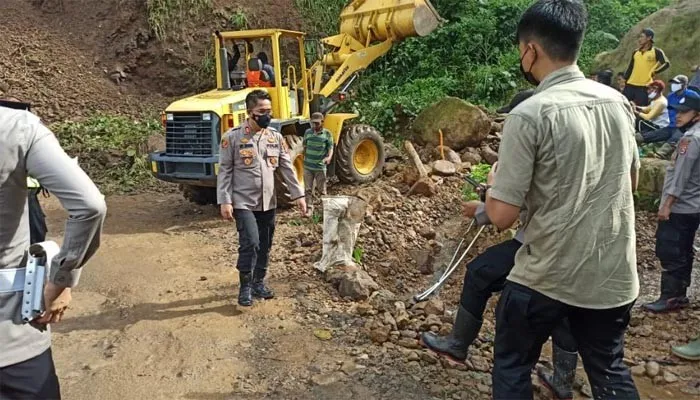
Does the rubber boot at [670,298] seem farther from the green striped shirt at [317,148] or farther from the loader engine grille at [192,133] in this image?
the loader engine grille at [192,133]

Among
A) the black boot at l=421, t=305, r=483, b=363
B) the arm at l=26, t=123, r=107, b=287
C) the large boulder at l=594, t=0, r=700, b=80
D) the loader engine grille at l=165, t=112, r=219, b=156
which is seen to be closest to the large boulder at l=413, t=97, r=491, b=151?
the loader engine grille at l=165, t=112, r=219, b=156

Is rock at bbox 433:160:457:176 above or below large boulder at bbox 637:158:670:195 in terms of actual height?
below

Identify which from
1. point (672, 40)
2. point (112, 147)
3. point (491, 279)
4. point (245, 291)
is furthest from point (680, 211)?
point (112, 147)

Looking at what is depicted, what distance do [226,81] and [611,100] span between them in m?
6.79

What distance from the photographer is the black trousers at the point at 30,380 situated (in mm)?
1859

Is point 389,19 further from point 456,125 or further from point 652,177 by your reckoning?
point 652,177

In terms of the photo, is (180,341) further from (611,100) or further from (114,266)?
(611,100)

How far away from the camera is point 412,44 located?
49.3 ft

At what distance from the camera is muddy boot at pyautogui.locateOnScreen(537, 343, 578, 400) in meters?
3.12

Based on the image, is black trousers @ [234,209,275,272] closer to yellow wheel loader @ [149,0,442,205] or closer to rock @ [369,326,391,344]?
rock @ [369,326,391,344]

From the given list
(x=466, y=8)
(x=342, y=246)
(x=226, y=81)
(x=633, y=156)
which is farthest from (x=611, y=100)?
(x=466, y=8)

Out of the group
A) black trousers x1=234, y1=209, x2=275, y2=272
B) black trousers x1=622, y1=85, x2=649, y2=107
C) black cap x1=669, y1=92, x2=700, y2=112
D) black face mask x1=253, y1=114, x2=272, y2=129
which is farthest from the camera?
black trousers x1=622, y1=85, x2=649, y2=107

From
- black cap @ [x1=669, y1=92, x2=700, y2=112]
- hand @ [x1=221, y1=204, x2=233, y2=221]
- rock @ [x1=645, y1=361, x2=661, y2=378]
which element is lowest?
rock @ [x1=645, y1=361, x2=661, y2=378]

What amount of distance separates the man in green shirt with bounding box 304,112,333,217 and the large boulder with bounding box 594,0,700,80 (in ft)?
23.4
